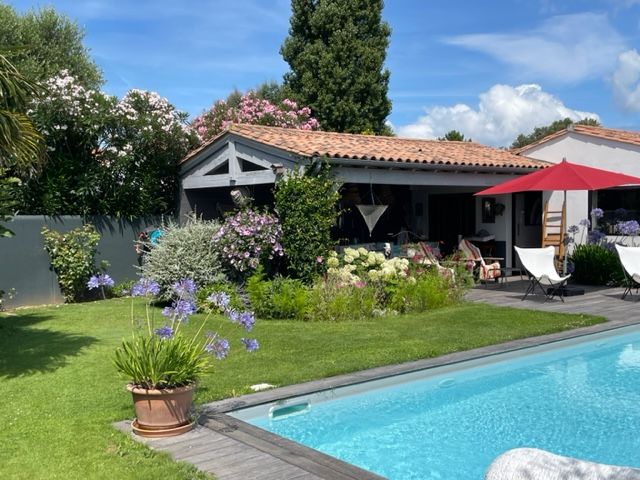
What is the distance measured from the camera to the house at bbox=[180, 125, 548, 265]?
12953 mm

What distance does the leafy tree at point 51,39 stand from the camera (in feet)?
59.8

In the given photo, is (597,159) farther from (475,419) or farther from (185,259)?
(475,419)

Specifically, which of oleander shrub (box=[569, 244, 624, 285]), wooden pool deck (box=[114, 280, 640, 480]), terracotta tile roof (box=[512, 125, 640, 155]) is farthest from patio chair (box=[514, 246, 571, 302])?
terracotta tile roof (box=[512, 125, 640, 155])

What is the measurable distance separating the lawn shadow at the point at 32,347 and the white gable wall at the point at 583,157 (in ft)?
43.5

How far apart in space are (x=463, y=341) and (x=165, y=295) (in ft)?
20.6

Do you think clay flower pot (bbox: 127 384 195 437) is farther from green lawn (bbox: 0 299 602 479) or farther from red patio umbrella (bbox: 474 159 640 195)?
red patio umbrella (bbox: 474 159 640 195)

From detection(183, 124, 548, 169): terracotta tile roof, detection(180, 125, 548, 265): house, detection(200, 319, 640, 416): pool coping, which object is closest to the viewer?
detection(200, 319, 640, 416): pool coping

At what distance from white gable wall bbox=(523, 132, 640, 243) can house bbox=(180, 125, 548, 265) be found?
3.24ft

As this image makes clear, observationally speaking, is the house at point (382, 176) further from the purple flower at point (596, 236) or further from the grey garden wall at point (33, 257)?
the grey garden wall at point (33, 257)

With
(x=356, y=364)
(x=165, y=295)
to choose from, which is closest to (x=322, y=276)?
(x=165, y=295)

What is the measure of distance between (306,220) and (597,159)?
9477 mm

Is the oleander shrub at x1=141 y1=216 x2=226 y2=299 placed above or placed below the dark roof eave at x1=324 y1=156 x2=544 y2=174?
below

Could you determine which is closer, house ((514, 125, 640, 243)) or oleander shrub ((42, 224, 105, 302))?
oleander shrub ((42, 224, 105, 302))

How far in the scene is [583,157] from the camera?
55.6ft
